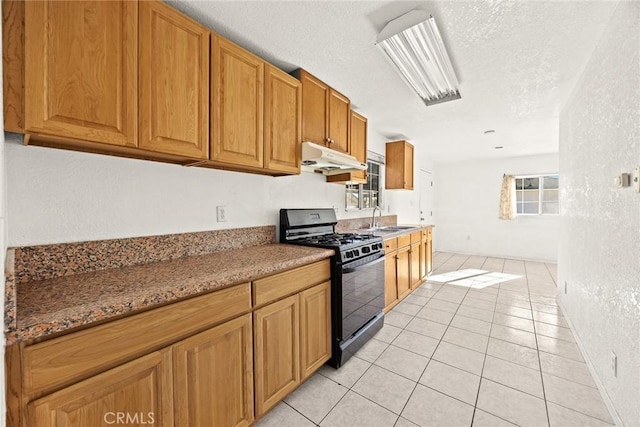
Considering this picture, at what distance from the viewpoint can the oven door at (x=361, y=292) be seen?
1.98 meters

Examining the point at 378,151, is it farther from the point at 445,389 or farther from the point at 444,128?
the point at 445,389

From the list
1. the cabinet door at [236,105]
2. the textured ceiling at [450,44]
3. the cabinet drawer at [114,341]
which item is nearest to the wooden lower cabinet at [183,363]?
the cabinet drawer at [114,341]

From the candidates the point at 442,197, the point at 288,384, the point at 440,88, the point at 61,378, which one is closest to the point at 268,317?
the point at 288,384

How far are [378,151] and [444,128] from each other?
37.6 inches

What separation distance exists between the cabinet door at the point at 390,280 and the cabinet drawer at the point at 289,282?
1178 mm

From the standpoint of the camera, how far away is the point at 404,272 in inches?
132

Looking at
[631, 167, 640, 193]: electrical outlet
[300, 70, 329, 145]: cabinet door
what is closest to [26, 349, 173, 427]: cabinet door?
[300, 70, 329, 145]: cabinet door

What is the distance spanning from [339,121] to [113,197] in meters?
1.93

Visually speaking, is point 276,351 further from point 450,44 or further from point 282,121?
point 450,44

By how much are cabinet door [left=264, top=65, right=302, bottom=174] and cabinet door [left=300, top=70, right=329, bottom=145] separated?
116 mm

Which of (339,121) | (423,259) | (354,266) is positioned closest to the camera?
(354,266)

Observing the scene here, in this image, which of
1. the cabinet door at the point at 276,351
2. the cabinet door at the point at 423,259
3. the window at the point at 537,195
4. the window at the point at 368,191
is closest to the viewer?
the cabinet door at the point at 276,351

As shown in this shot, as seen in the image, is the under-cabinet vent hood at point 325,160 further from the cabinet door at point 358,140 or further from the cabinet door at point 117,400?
the cabinet door at point 117,400

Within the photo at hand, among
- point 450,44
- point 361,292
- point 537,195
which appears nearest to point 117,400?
point 361,292
